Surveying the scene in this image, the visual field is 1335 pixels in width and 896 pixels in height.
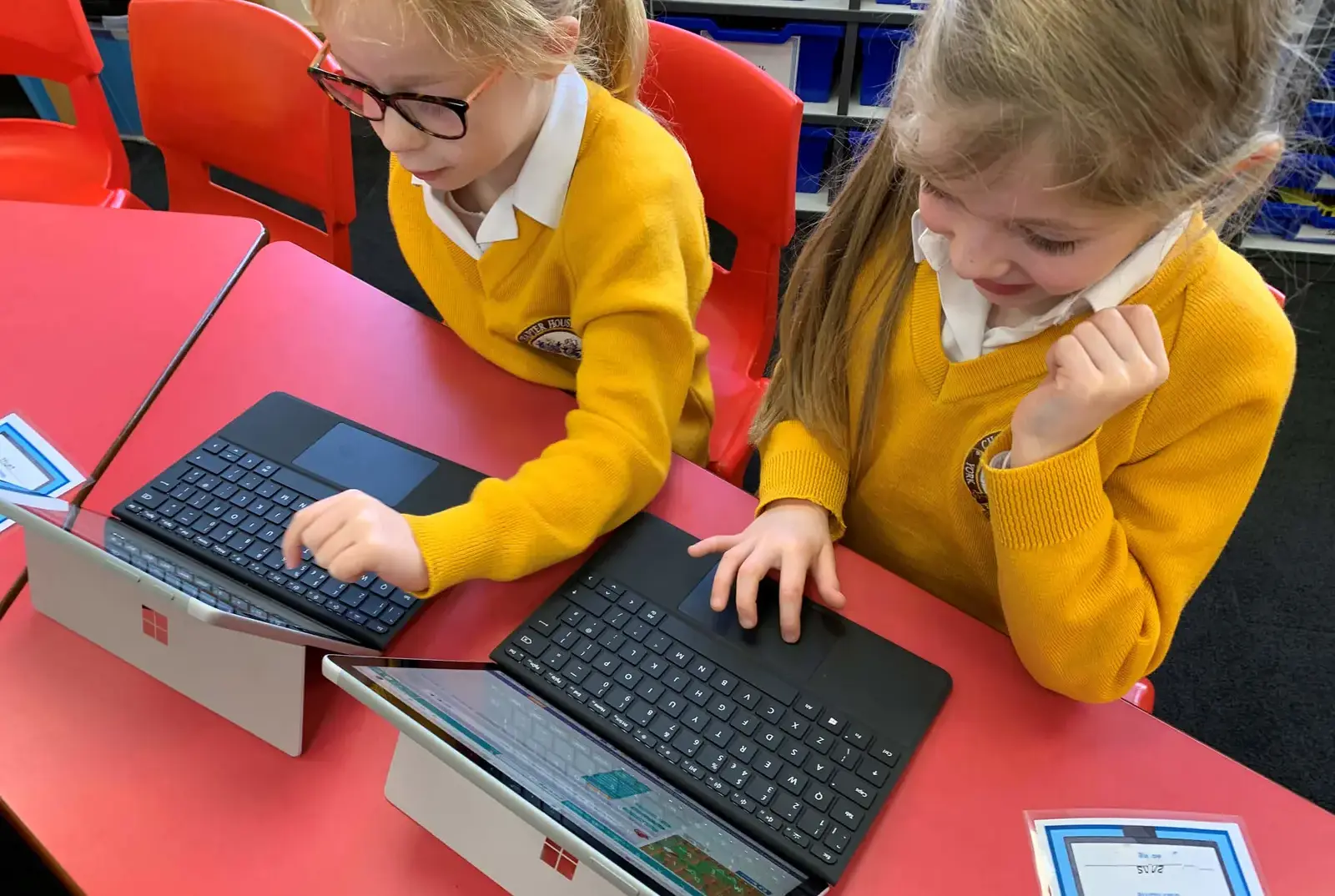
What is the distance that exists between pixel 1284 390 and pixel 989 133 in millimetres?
322

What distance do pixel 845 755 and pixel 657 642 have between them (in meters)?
0.17

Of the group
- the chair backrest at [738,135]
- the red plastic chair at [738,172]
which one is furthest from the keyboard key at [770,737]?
the chair backrest at [738,135]

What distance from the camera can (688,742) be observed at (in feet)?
2.40

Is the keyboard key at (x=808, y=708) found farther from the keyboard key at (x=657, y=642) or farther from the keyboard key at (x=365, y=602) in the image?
the keyboard key at (x=365, y=602)

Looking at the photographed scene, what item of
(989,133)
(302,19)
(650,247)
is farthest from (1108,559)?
(302,19)

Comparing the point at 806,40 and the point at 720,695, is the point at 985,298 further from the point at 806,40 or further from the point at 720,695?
the point at 806,40

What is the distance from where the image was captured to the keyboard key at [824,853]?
0.67 metres

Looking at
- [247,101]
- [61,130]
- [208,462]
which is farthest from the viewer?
[61,130]

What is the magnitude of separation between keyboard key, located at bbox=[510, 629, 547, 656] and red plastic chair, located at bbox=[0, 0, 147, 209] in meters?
1.36

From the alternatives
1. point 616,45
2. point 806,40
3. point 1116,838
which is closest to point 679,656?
point 1116,838

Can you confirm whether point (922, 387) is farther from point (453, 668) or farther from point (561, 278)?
point (453, 668)

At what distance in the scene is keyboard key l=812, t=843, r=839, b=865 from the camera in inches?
26.5

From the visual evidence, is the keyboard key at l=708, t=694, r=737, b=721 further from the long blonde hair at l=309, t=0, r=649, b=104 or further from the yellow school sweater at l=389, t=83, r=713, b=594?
the long blonde hair at l=309, t=0, r=649, b=104

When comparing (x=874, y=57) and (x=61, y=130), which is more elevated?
(x=874, y=57)
